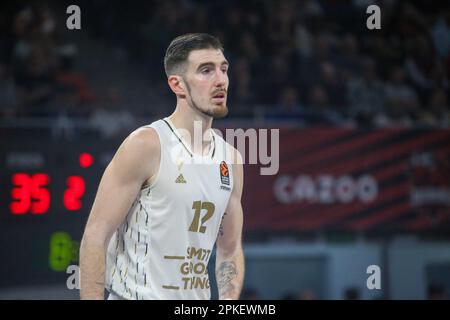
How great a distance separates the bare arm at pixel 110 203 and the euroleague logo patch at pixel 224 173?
48 centimetres

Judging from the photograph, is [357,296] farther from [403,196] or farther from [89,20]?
[89,20]

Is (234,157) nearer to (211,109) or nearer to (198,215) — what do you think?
(211,109)

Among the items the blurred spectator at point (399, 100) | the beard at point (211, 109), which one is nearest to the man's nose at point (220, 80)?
the beard at point (211, 109)

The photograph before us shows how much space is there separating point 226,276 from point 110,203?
37.4 inches

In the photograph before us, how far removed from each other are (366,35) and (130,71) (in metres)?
3.85

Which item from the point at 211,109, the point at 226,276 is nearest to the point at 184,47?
the point at 211,109

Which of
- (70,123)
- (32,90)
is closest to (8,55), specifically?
(32,90)

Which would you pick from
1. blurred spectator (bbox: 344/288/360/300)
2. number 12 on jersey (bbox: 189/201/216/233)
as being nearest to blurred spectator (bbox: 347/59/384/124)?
blurred spectator (bbox: 344/288/360/300)

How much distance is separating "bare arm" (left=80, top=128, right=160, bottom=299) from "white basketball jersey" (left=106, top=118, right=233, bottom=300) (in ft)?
0.39

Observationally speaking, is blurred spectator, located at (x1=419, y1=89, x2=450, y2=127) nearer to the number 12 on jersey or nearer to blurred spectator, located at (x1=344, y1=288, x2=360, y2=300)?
blurred spectator, located at (x1=344, y1=288, x2=360, y2=300)

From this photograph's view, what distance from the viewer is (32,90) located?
33.4 feet

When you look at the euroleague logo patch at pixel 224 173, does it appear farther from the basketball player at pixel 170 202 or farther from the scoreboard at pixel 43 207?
the scoreboard at pixel 43 207

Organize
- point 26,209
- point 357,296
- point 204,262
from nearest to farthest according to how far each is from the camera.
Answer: point 204,262, point 26,209, point 357,296

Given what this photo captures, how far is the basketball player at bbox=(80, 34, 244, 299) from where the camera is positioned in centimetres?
413
